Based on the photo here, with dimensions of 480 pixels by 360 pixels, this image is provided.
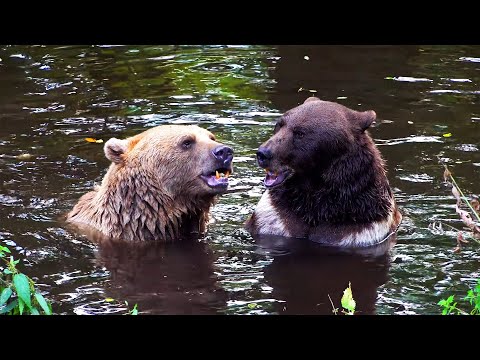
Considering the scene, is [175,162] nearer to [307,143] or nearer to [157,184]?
[157,184]

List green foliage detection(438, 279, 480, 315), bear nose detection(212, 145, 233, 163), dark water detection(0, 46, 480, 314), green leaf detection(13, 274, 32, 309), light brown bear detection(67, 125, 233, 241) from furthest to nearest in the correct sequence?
1. light brown bear detection(67, 125, 233, 241)
2. bear nose detection(212, 145, 233, 163)
3. dark water detection(0, 46, 480, 314)
4. green foliage detection(438, 279, 480, 315)
5. green leaf detection(13, 274, 32, 309)

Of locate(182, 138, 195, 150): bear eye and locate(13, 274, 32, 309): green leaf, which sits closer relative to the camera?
locate(13, 274, 32, 309): green leaf

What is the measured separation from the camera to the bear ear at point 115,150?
9703 millimetres

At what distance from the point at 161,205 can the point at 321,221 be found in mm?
1634

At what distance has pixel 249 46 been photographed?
17.7 meters

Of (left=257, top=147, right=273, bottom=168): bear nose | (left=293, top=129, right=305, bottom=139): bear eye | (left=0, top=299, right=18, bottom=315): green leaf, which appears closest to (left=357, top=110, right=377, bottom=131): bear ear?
(left=293, top=129, right=305, bottom=139): bear eye

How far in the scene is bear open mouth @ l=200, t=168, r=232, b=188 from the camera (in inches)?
373

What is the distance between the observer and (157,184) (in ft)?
31.8

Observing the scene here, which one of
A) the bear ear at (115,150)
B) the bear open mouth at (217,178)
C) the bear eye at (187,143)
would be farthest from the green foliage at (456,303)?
the bear ear at (115,150)

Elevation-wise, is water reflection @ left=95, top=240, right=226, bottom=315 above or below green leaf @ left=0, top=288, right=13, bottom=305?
below

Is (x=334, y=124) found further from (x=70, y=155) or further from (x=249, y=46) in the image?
(x=249, y=46)

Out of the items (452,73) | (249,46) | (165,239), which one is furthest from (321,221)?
(249,46)

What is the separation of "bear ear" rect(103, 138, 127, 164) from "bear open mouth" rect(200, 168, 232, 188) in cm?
90

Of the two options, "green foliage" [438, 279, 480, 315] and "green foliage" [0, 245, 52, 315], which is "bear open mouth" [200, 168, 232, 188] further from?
"green foliage" [0, 245, 52, 315]
